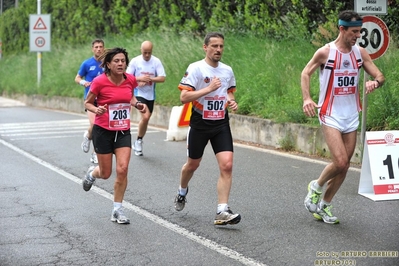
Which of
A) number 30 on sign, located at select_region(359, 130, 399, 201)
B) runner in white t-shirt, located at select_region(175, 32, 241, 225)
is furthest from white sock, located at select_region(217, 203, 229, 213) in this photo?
number 30 on sign, located at select_region(359, 130, 399, 201)

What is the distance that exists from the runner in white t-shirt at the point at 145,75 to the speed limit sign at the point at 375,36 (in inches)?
149

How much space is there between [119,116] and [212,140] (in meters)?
0.99

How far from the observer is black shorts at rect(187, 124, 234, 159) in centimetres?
884

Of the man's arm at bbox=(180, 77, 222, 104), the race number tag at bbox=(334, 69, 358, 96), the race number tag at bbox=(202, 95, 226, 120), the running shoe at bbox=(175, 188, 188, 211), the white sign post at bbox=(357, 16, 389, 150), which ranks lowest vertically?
the running shoe at bbox=(175, 188, 188, 211)

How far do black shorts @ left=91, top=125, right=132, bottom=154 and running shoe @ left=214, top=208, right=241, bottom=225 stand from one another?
1281mm

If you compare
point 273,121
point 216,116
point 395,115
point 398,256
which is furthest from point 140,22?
point 398,256

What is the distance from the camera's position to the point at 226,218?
845 centimetres

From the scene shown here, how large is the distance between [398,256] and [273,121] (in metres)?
8.48

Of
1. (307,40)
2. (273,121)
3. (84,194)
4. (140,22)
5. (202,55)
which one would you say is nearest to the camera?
(84,194)

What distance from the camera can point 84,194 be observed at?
426 inches

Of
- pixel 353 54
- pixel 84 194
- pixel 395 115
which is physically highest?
pixel 353 54

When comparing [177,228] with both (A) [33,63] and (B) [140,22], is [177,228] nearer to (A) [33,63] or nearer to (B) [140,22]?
(B) [140,22]

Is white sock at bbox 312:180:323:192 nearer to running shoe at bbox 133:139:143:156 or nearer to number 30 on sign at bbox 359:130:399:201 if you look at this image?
number 30 on sign at bbox 359:130:399:201

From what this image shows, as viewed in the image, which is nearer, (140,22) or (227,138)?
(227,138)
